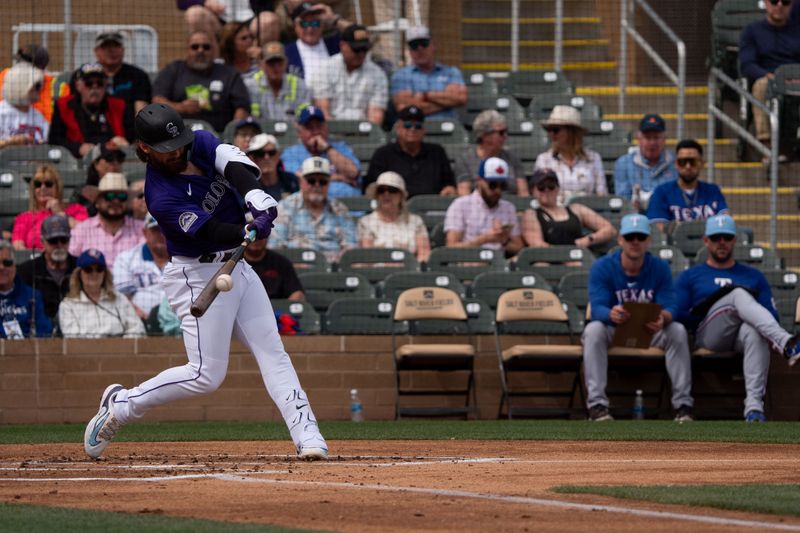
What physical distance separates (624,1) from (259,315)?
1111 centimetres

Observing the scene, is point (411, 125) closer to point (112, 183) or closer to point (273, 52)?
point (273, 52)

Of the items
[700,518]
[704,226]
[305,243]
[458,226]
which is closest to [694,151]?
[704,226]

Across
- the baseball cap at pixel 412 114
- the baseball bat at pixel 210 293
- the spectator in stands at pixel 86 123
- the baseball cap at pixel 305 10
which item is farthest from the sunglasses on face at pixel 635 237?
the baseball bat at pixel 210 293

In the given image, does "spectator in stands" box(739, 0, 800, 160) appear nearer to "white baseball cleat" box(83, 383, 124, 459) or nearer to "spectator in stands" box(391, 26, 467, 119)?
"spectator in stands" box(391, 26, 467, 119)

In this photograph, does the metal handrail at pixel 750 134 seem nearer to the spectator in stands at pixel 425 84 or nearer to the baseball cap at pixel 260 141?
the spectator in stands at pixel 425 84

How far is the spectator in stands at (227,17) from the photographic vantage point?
50.4ft

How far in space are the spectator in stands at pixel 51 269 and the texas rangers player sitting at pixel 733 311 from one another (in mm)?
5285

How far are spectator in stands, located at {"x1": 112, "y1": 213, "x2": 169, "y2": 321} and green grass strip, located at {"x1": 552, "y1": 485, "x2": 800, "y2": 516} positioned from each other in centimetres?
695

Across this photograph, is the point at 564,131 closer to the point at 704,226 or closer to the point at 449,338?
the point at 704,226

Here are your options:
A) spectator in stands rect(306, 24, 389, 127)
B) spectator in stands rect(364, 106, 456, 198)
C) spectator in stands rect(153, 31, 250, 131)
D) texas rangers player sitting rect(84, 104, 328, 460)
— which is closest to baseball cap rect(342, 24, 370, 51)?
spectator in stands rect(306, 24, 389, 127)

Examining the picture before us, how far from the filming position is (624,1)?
1755 cm

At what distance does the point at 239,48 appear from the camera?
1574 centimetres

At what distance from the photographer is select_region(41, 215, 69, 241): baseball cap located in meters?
12.1

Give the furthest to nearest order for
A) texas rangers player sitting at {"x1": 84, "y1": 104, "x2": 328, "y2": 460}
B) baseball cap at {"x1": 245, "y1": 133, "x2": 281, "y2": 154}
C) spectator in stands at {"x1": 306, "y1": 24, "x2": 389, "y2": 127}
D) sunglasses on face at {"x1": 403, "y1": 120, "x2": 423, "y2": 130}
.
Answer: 1. spectator in stands at {"x1": 306, "y1": 24, "x2": 389, "y2": 127}
2. sunglasses on face at {"x1": 403, "y1": 120, "x2": 423, "y2": 130}
3. baseball cap at {"x1": 245, "y1": 133, "x2": 281, "y2": 154}
4. texas rangers player sitting at {"x1": 84, "y1": 104, "x2": 328, "y2": 460}
